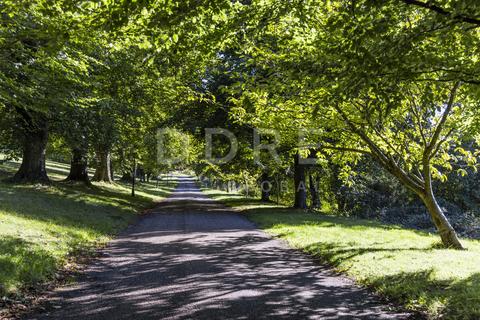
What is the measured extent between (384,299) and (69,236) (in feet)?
29.1

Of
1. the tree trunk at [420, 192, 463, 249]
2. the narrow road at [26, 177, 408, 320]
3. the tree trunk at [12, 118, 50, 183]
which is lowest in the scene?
the narrow road at [26, 177, 408, 320]

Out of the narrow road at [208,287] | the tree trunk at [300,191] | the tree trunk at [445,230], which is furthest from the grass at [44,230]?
the tree trunk at [300,191]

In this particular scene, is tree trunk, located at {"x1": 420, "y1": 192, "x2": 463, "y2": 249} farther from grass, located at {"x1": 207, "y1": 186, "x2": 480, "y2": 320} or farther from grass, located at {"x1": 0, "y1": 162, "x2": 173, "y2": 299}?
grass, located at {"x1": 0, "y1": 162, "x2": 173, "y2": 299}

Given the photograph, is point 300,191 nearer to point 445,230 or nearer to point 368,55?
point 445,230

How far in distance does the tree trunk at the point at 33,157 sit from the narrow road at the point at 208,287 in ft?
40.4

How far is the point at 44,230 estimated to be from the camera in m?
12.0

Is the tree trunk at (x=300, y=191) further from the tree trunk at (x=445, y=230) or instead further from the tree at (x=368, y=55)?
the tree at (x=368, y=55)

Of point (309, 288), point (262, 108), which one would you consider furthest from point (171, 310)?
point (262, 108)

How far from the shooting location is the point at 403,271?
8.80 metres

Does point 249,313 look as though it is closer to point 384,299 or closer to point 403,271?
point 384,299

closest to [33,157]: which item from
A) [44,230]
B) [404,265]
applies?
[44,230]

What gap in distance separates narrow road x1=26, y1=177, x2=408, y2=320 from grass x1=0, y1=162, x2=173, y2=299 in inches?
28.1

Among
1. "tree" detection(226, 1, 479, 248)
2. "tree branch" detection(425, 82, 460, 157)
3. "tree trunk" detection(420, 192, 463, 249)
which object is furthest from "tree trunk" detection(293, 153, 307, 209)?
"tree" detection(226, 1, 479, 248)

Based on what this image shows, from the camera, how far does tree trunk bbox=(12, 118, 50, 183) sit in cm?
2214
